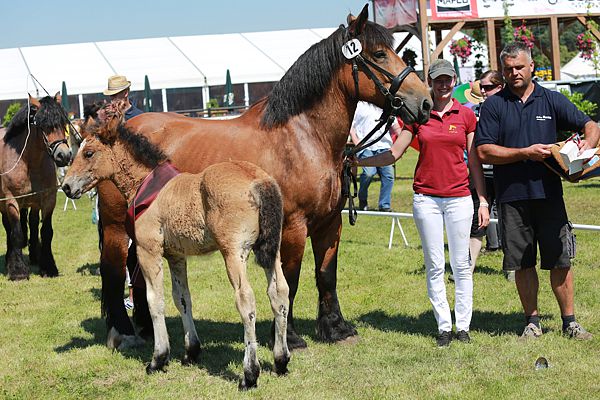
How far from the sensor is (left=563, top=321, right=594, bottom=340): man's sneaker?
6.07 metres

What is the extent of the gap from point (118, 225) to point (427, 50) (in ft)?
50.9

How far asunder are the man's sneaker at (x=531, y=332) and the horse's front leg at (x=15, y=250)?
715 centimetres

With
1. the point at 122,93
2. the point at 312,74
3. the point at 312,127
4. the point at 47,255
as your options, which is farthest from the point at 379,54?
the point at 47,255

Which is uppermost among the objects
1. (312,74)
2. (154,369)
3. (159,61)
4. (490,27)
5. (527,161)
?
(159,61)

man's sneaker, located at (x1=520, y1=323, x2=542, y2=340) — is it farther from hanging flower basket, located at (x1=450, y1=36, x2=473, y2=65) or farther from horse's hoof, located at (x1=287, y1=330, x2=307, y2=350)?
hanging flower basket, located at (x1=450, y1=36, x2=473, y2=65)

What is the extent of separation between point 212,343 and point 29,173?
553cm

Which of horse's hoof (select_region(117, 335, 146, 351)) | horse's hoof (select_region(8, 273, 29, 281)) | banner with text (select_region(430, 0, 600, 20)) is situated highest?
banner with text (select_region(430, 0, 600, 20))

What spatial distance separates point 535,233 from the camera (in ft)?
20.0

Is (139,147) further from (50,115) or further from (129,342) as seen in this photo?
(50,115)

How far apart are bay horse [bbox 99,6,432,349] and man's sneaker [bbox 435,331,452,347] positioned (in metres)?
1.14

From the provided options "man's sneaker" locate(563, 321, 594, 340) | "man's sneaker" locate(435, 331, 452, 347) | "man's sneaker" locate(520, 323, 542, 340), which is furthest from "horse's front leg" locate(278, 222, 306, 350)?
"man's sneaker" locate(563, 321, 594, 340)

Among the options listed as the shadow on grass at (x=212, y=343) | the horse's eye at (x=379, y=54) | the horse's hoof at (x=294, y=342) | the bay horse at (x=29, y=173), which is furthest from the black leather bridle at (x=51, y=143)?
the horse's eye at (x=379, y=54)

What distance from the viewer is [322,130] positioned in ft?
19.3

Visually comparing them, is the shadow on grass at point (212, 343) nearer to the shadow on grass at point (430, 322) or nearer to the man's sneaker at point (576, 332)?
the shadow on grass at point (430, 322)
